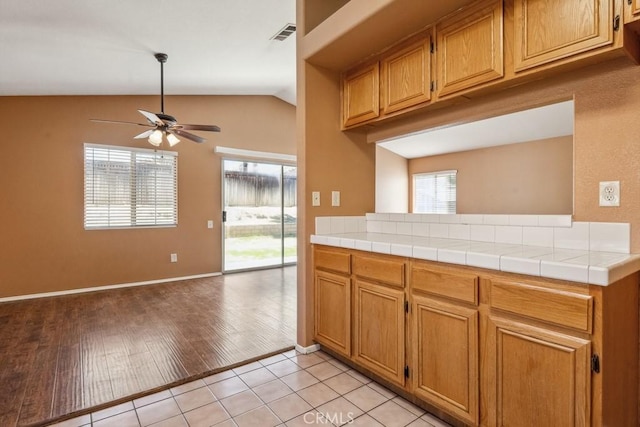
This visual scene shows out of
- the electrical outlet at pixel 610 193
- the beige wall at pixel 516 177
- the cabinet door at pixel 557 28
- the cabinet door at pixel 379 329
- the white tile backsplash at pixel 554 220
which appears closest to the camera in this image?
the cabinet door at pixel 557 28

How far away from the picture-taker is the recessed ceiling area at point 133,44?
2.40 metres

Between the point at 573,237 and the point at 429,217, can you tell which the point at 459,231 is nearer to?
the point at 429,217

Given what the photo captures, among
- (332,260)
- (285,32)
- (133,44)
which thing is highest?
(285,32)

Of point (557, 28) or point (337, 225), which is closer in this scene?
point (557, 28)

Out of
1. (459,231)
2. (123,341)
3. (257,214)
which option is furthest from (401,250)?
(257,214)

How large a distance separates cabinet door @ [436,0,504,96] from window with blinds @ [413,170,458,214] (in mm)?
593

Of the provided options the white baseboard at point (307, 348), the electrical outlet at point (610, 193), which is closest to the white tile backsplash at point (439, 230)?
the electrical outlet at point (610, 193)

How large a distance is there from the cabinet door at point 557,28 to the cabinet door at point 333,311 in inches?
62.8

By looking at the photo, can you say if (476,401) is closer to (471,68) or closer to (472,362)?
(472,362)

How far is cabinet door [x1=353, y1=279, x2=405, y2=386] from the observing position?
A: 180 centimetres

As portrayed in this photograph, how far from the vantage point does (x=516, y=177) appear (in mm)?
1866

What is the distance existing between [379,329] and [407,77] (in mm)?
1616

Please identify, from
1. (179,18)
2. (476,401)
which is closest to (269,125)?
(179,18)

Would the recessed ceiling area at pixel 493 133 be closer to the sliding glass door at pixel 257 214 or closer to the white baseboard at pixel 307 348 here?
the white baseboard at pixel 307 348
